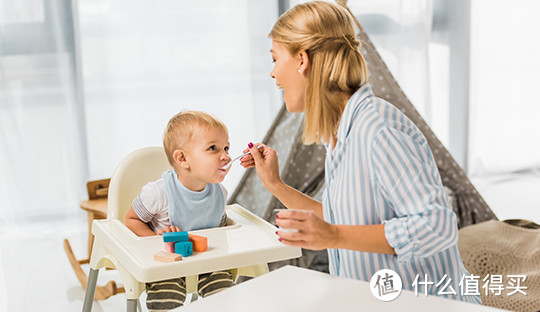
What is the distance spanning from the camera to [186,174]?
1.41 metres

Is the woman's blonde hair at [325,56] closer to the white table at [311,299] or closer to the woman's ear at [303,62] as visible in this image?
the woman's ear at [303,62]

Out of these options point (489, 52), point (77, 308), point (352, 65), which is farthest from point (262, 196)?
point (489, 52)

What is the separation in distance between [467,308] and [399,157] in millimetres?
296

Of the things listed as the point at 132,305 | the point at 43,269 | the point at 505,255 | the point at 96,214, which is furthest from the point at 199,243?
the point at 43,269

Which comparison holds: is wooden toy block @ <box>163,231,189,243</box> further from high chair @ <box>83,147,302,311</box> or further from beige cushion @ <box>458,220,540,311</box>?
beige cushion @ <box>458,220,540,311</box>

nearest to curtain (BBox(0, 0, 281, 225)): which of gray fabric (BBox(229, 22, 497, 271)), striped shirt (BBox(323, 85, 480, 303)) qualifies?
gray fabric (BBox(229, 22, 497, 271))

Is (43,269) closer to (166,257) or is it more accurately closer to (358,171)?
Answer: (166,257)

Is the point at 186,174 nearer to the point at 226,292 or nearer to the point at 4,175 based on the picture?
the point at 226,292

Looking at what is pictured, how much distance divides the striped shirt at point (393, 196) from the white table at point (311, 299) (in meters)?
0.18

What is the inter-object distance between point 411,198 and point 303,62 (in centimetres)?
32

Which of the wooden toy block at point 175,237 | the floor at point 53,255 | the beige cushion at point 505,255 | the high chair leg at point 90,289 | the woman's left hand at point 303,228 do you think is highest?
the woman's left hand at point 303,228

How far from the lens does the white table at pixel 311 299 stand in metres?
0.74

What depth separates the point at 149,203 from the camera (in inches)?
54.0

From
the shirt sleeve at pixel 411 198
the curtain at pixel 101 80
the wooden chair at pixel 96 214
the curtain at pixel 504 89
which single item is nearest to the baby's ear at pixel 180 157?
the shirt sleeve at pixel 411 198
